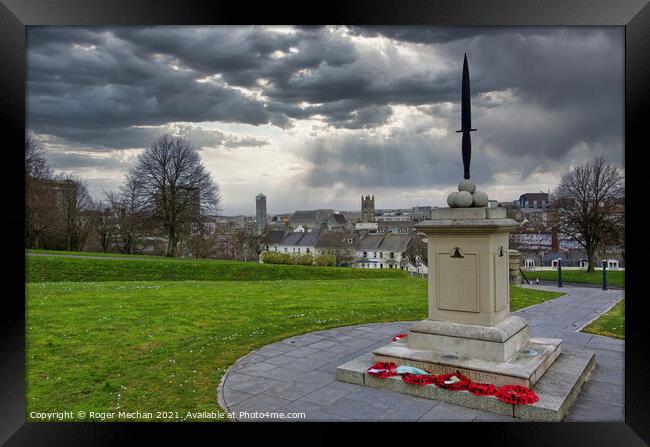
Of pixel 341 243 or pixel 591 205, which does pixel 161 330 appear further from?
pixel 341 243

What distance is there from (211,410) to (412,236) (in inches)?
1919

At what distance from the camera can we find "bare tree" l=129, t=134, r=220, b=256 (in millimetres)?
22859

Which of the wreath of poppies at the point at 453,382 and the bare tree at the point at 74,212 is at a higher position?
the bare tree at the point at 74,212

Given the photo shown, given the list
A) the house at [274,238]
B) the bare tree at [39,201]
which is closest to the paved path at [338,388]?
the bare tree at [39,201]

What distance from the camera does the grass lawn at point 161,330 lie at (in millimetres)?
4664

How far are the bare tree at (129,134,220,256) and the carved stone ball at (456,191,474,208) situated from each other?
65.0 feet

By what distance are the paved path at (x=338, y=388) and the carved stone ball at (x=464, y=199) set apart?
2.25 metres

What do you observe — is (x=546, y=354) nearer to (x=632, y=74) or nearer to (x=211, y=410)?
A: (x=632, y=74)

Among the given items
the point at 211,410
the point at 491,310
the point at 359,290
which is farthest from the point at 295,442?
the point at 359,290

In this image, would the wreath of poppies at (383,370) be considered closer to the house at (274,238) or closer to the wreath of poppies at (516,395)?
the wreath of poppies at (516,395)

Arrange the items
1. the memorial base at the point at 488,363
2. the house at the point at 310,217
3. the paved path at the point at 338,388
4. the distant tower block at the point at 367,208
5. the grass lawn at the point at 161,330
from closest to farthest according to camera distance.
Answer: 1. the paved path at the point at 338,388
2. the memorial base at the point at 488,363
3. the grass lawn at the point at 161,330
4. the house at the point at 310,217
5. the distant tower block at the point at 367,208

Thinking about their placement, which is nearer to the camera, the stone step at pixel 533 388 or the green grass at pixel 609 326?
the stone step at pixel 533 388

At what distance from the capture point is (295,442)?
4.11 meters

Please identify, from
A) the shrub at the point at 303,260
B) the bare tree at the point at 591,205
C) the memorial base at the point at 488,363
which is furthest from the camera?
the shrub at the point at 303,260
